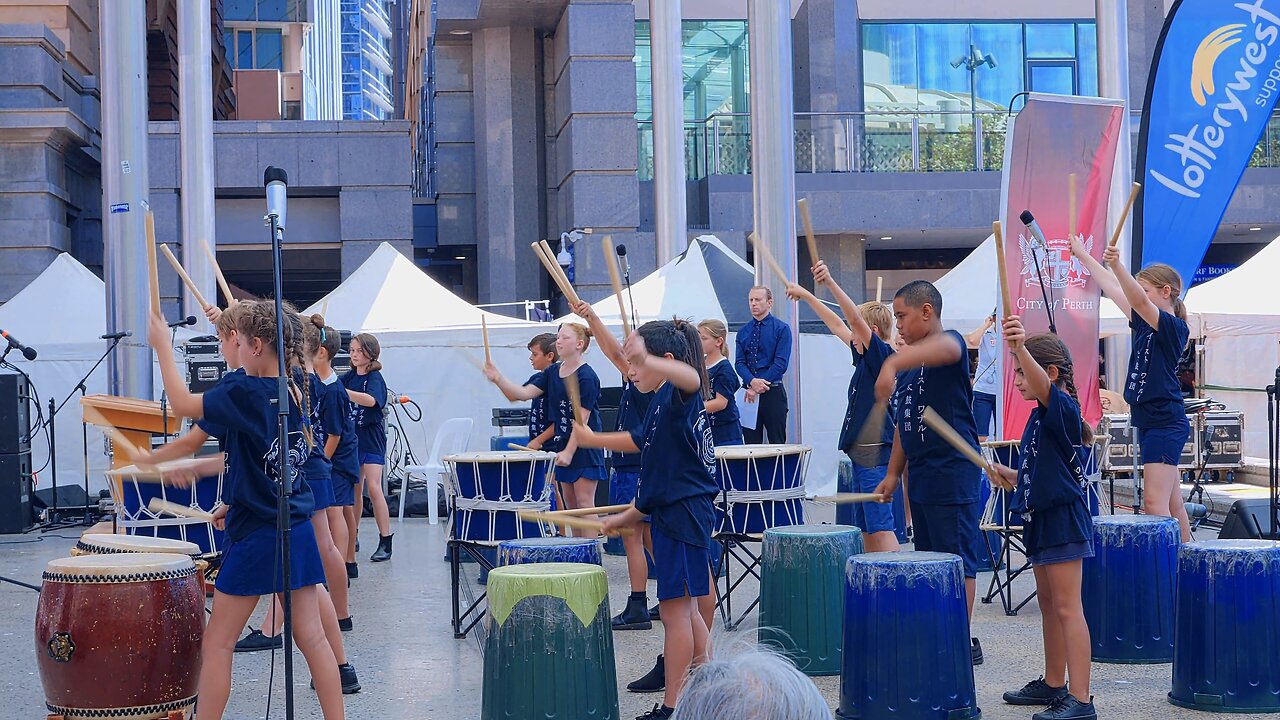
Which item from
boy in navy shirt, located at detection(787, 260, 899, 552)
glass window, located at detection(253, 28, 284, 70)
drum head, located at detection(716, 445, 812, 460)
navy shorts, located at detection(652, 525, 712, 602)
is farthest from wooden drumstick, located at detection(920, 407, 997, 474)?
glass window, located at detection(253, 28, 284, 70)

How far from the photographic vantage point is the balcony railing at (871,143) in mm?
20891

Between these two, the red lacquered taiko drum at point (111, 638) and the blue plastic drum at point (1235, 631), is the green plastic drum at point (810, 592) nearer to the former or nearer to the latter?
the blue plastic drum at point (1235, 631)

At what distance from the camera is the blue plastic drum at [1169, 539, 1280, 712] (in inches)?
212

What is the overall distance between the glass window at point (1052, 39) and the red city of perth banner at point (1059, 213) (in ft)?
52.3

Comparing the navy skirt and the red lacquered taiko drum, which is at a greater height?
the navy skirt

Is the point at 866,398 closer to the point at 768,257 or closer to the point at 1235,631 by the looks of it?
the point at 768,257

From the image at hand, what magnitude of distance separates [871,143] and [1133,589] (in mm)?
15573

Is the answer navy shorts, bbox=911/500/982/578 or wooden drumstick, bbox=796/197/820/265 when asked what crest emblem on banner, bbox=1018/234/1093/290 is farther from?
navy shorts, bbox=911/500/982/578

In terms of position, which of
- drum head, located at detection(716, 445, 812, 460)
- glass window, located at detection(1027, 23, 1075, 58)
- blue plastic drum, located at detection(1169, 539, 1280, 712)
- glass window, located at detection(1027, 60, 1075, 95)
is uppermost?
glass window, located at detection(1027, 23, 1075, 58)

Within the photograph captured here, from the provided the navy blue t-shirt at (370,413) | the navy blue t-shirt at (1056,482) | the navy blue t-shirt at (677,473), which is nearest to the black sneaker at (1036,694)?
the navy blue t-shirt at (1056,482)

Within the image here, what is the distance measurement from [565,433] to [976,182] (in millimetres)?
14333

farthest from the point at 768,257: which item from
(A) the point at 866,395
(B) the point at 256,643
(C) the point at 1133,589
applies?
(B) the point at 256,643

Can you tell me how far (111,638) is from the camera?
15.5 ft

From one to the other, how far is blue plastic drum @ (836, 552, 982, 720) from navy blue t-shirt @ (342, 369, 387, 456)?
4996 mm
